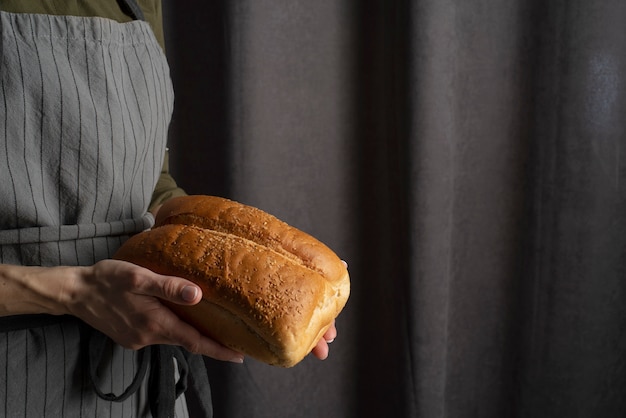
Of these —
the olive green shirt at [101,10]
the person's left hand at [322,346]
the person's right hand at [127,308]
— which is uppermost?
the olive green shirt at [101,10]

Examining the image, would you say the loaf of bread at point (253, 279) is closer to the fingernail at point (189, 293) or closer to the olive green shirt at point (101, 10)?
the fingernail at point (189, 293)

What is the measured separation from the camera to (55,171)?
0.76 meters

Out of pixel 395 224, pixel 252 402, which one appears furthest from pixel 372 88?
pixel 252 402

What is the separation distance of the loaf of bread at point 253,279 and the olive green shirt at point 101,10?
0.32 m

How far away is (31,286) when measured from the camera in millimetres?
679

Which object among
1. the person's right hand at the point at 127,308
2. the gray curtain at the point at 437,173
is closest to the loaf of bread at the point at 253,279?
the person's right hand at the point at 127,308

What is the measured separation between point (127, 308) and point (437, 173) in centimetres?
95

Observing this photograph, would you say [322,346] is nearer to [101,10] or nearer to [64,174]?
[64,174]

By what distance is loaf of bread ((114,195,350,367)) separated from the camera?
0.65 meters

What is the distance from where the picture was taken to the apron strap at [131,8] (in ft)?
3.09

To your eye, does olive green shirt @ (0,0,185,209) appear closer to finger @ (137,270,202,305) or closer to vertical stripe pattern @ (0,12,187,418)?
vertical stripe pattern @ (0,12,187,418)

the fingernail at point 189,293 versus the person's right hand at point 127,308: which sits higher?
the fingernail at point 189,293

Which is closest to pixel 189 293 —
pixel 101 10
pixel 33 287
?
pixel 33 287

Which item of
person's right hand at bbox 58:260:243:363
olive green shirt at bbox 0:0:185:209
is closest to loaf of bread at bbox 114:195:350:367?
person's right hand at bbox 58:260:243:363
